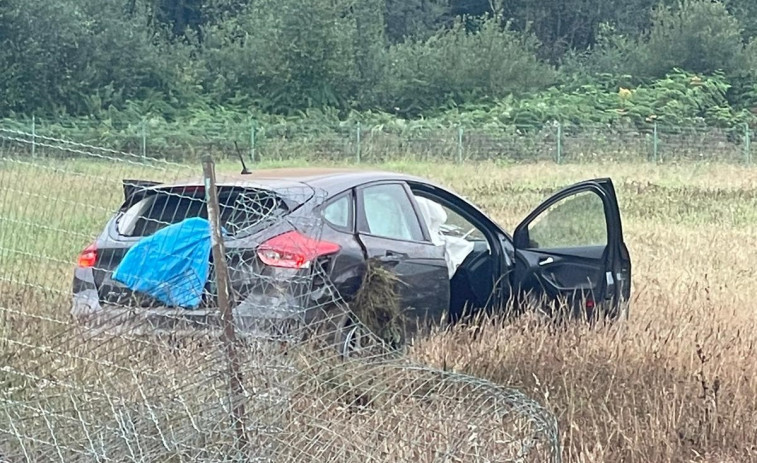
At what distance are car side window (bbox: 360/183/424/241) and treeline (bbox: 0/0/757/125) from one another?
28.9 metres

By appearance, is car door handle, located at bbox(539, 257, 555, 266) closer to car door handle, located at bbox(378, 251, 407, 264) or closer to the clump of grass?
car door handle, located at bbox(378, 251, 407, 264)

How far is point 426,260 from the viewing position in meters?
6.63

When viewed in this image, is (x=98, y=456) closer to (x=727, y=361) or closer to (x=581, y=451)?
(x=581, y=451)

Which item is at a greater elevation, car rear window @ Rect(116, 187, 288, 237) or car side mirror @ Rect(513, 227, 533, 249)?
car rear window @ Rect(116, 187, 288, 237)

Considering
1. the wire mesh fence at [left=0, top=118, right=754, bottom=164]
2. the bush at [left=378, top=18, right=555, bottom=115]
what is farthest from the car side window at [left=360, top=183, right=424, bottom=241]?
the bush at [left=378, top=18, right=555, bottom=115]

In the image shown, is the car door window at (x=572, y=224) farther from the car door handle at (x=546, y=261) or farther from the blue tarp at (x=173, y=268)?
the blue tarp at (x=173, y=268)

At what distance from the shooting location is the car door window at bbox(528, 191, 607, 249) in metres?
6.96

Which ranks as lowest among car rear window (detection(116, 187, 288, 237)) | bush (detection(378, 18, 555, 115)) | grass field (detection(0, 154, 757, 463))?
grass field (detection(0, 154, 757, 463))

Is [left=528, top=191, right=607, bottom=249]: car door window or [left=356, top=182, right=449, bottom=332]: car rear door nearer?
[left=356, top=182, right=449, bottom=332]: car rear door

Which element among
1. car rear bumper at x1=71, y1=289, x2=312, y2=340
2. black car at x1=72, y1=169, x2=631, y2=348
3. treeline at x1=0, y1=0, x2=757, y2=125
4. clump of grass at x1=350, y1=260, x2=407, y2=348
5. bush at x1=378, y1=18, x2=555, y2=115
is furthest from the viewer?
bush at x1=378, y1=18, x2=555, y2=115

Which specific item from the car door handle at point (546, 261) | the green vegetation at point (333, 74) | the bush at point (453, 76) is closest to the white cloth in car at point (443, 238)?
the car door handle at point (546, 261)

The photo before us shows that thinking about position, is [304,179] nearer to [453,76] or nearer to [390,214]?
[390,214]

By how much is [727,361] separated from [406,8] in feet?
165

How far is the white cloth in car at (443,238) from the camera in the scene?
272 inches
